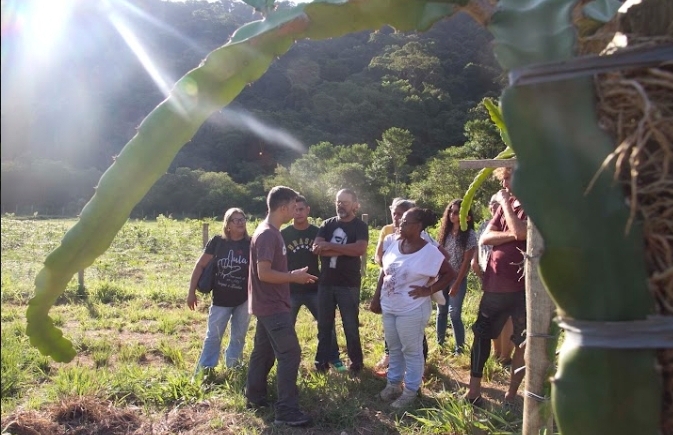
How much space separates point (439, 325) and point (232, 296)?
82.7 inches

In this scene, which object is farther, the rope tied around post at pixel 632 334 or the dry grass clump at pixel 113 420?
the dry grass clump at pixel 113 420

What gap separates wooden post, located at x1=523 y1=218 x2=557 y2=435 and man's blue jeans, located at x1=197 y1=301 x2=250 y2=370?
3.39m

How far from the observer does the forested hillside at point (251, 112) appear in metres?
36.2

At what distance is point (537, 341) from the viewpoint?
1722mm

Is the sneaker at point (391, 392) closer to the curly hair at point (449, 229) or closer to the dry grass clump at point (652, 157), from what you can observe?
the curly hair at point (449, 229)

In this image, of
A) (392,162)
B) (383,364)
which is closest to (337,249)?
(383,364)

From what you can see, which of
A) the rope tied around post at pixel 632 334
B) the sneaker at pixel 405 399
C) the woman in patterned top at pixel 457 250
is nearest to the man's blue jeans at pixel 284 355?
the sneaker at pixel 405 399

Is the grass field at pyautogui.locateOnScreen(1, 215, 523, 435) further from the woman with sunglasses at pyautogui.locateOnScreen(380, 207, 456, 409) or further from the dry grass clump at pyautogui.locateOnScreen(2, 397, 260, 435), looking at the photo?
the woman with sunglasses at pyautogui.locateOnScreen(380, 207, 456, 409)

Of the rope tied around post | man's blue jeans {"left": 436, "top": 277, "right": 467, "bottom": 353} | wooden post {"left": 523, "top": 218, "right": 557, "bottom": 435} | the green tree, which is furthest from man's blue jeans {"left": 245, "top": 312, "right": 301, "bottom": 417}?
the green tree

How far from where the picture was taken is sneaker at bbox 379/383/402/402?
4488mm

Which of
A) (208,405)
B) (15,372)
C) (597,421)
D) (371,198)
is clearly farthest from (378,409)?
(371,198)

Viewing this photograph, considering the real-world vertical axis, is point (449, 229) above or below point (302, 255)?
above

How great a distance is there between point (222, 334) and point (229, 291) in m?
0.37

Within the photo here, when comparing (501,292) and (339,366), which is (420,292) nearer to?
(501,292)
